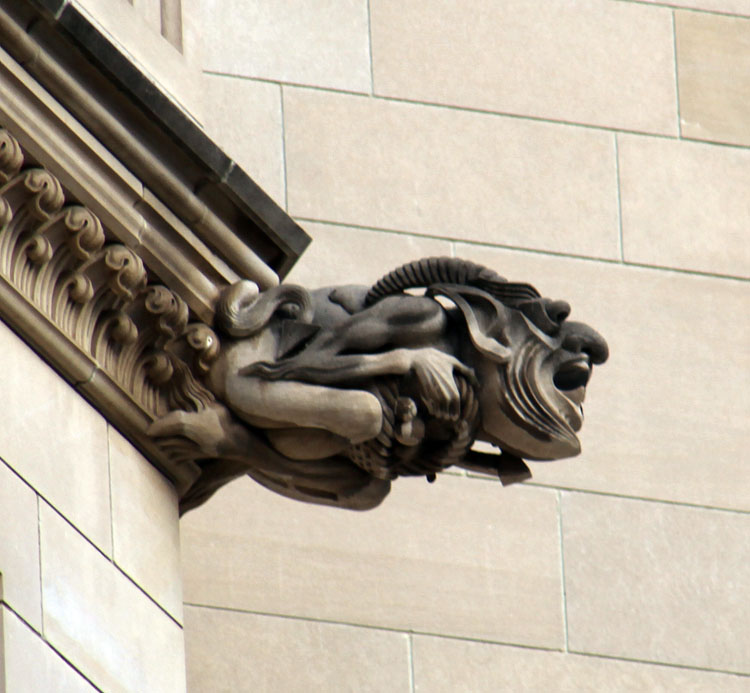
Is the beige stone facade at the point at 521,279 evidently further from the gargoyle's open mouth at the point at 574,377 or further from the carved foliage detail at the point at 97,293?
the gargoyle's open mouth at the point at 574,377

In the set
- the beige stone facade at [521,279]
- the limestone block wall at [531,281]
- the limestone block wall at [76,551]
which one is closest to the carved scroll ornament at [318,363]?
the limestone block wall at [76,551]

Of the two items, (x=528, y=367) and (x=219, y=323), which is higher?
(x=219, y=323)

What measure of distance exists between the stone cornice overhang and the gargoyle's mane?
296 millimetres

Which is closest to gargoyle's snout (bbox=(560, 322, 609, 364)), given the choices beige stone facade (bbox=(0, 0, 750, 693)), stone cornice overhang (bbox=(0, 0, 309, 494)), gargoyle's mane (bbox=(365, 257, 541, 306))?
gargoyle's mane (bbox=(365, 257, 541, 306))

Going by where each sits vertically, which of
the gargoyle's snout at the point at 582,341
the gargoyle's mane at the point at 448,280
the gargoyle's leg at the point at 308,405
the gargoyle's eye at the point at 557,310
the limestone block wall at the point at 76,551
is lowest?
the limestone block wall at the point at 76,551

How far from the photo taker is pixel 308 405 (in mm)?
6184

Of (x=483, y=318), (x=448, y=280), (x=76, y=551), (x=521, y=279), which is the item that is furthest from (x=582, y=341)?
(x=521, y=279)

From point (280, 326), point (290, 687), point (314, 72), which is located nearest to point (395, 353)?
point (280, 326)

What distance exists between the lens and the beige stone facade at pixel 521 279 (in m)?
7.81

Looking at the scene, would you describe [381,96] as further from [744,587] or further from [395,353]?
[395,353]

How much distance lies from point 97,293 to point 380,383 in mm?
613

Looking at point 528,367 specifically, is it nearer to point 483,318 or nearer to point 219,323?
point 483,318

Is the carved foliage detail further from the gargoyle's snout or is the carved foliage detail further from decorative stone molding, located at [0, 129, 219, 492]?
the gargoyle's snout

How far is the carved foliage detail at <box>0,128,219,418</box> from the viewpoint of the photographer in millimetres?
6016
